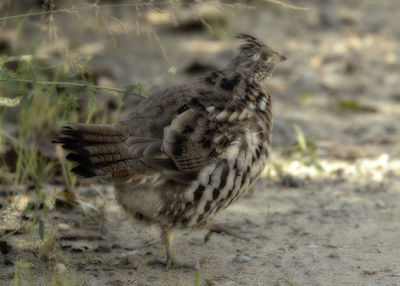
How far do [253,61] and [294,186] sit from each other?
1401 millimetres

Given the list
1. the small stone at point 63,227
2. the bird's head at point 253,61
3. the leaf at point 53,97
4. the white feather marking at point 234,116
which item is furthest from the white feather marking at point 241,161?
the small stone at point 63,227

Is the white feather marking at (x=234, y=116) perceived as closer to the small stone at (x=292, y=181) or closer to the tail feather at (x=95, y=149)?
the tail feather at (x=95, y=149)

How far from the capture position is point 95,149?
3.29 metres

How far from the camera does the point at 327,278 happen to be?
12.0ft

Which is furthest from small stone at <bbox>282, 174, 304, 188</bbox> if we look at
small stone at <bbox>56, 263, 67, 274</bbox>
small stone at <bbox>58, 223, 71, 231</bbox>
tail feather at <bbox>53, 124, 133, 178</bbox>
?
small stone at <bbox>56, 263, 67, 274</bbox>

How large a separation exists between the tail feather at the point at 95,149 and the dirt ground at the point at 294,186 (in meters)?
0.70

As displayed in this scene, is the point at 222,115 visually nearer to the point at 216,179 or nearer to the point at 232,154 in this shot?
the point at 232,154

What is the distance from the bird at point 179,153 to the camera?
338 cm

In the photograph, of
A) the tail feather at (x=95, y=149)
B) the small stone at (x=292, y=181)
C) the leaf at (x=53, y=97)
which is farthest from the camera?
the small stone at (x=292, y=181)

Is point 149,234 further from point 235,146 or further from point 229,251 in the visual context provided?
point 235,146

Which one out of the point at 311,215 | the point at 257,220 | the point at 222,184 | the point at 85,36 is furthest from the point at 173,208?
the point at 85,36

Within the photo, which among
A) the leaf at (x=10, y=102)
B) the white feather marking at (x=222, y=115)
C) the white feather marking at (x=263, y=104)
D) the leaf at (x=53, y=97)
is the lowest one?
the leaf at (x=10, y=102)

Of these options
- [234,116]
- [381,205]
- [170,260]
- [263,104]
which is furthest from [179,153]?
[381,205]

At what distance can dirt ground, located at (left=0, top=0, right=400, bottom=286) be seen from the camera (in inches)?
149
